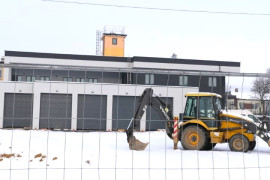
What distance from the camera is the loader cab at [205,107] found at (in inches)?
523

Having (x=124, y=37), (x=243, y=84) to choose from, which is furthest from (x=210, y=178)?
(x=124, y=37)

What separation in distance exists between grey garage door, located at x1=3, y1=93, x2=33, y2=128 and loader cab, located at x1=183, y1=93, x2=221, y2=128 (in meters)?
6.77

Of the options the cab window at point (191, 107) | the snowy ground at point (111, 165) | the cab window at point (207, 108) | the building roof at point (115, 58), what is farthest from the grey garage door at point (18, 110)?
the building roof at point (115, 58)

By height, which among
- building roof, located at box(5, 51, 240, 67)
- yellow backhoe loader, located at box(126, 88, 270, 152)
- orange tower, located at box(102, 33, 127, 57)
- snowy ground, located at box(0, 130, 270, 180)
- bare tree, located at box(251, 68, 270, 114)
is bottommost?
snowy ground, located at box(0, 130, 270, 180)

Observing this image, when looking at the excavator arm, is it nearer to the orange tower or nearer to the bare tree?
the bare tree

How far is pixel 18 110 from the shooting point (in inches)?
730

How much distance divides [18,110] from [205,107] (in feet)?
36.4

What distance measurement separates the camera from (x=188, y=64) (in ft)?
133

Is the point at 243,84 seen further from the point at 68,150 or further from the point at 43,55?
the point at 43,55

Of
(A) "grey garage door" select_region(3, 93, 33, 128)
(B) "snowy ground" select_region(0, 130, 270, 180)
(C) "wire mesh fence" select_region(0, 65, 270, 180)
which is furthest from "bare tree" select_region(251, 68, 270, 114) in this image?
(A) "grey garage door" select_region(3, 93, 33, 128)

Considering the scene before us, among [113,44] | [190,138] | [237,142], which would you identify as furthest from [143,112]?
[113,44]

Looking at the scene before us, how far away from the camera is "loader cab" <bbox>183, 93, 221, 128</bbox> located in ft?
43.5

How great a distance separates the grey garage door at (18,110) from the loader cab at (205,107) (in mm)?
6767

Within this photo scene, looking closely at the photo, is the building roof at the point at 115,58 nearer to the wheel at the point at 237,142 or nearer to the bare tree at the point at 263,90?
the wheel at the point at 237,142
